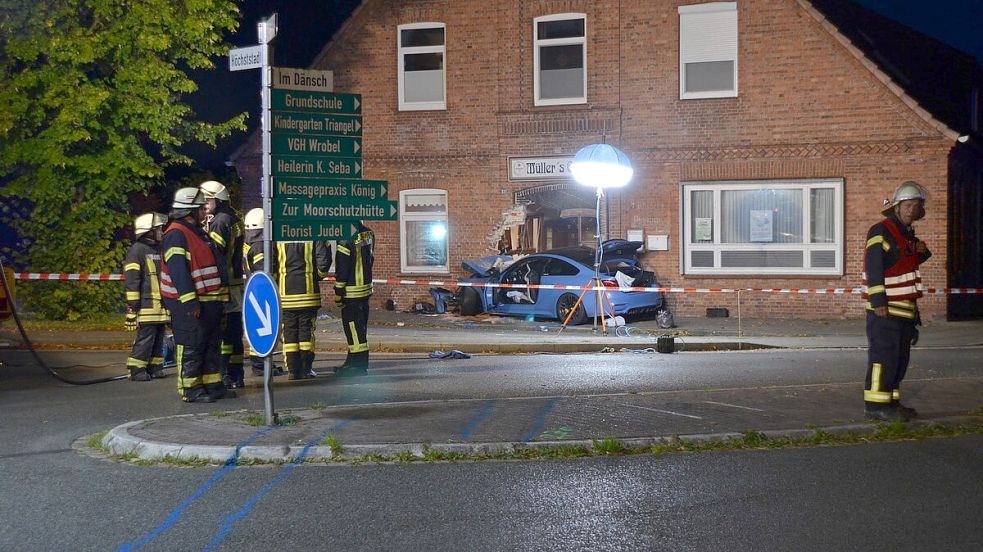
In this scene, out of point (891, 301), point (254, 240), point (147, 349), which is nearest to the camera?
point (891, 301)

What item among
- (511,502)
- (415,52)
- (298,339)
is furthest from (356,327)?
(415,52)

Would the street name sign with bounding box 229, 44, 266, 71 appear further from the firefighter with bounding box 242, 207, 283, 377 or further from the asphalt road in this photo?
the asphalt road

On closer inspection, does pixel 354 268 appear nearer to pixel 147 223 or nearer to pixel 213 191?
pixel 213 191

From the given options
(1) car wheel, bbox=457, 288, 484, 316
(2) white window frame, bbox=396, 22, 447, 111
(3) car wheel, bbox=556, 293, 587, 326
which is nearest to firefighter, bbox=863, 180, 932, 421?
(3) car wheel, bbox=556, 293, 587, 326

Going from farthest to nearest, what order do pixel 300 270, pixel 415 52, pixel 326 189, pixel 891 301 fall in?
pixel 415 52 < pixel 300 270 < pixel 326 189 < pixel 891 301

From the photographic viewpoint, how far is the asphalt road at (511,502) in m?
5.98

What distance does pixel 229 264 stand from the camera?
11.6 meters

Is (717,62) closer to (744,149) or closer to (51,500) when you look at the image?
(744,149)

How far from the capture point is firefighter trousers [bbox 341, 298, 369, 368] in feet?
40.7

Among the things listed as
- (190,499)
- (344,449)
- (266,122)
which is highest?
(266,122)

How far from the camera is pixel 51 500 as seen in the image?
22.9ft

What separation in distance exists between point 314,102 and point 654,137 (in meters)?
14.1

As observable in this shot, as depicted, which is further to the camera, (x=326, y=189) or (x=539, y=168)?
(x=539, y=168)

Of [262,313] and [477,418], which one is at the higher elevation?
[262,313]
